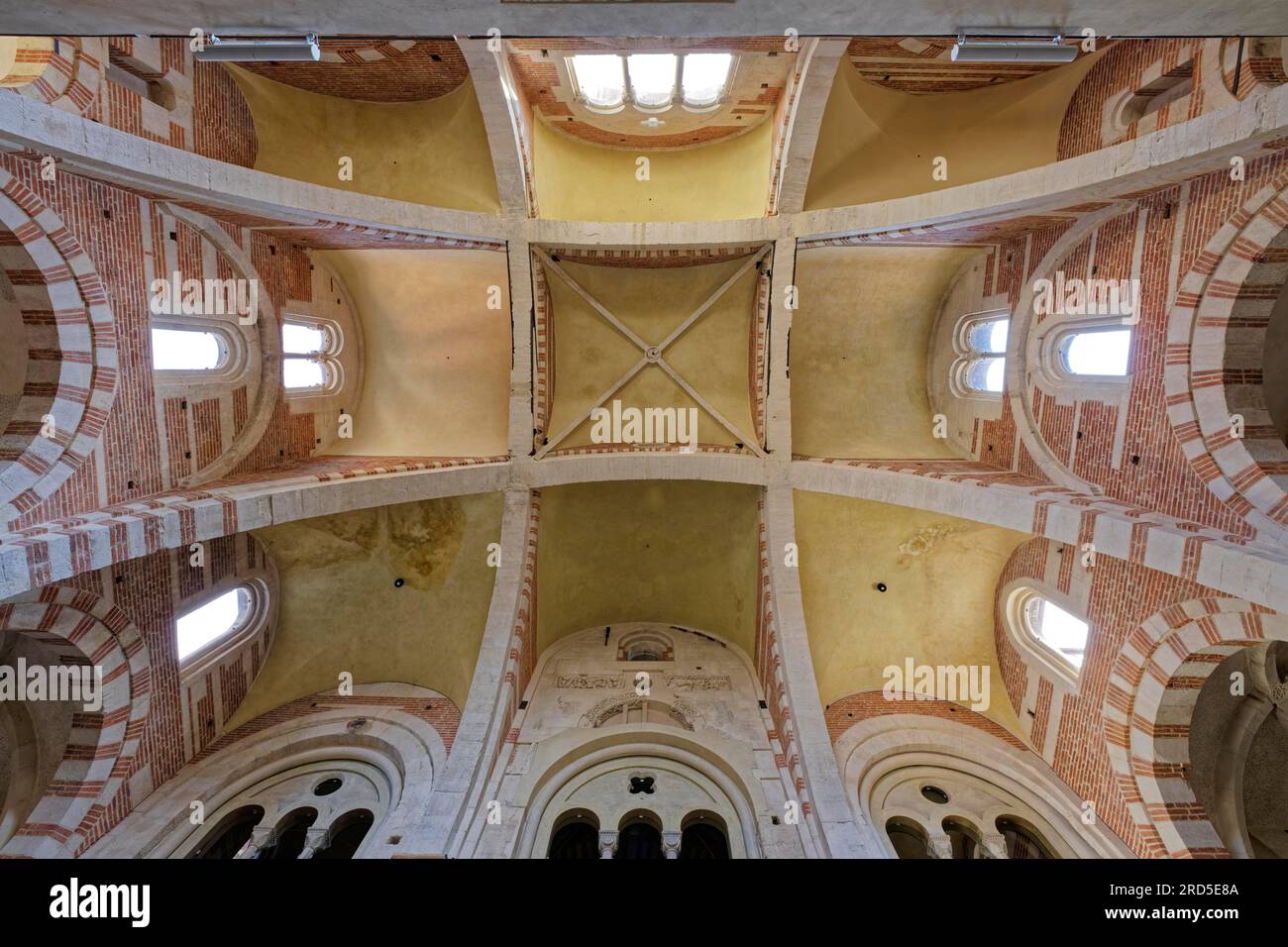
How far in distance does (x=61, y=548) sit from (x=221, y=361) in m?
4.01

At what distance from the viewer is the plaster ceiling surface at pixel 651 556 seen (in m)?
9.98

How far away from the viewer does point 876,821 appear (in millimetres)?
7188

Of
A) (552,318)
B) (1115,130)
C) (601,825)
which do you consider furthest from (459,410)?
(1115,130)

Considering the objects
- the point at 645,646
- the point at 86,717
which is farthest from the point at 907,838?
the point at 86,717

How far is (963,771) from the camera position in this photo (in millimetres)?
7852

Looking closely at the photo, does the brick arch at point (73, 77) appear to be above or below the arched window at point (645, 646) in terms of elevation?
above

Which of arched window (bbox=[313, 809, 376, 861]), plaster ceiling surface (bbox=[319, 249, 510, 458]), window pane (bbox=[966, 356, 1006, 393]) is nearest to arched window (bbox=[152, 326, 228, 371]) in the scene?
plaster ceiling surface (bbox=[319, 249, 510, 458])

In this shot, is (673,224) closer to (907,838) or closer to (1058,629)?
(1058,629)

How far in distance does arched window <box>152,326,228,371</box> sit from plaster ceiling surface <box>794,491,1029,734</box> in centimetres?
912

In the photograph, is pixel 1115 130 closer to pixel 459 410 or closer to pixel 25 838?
pixel 459 410

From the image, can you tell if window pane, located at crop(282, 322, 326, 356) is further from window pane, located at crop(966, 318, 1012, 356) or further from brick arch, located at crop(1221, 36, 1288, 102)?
brick arch, located at crop(1221, 36, 1288, 102)

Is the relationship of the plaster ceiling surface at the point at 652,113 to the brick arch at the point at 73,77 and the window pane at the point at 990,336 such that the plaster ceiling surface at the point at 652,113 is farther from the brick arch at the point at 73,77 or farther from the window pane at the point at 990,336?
the window pane at the point at 990,336

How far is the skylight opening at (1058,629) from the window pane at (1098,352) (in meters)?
3.29

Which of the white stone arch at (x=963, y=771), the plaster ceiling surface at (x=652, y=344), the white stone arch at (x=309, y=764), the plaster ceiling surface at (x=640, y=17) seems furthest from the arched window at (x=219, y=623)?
the white stone arch at (x=963, y=771)
